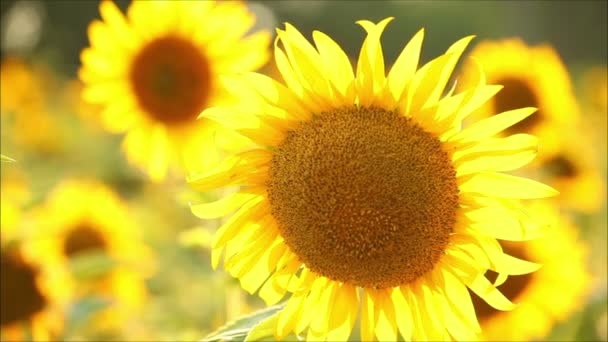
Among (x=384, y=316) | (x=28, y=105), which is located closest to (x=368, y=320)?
(x=384, y=316)

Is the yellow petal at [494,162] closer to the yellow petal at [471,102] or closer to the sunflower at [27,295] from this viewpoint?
the yellow petal at [471,102]

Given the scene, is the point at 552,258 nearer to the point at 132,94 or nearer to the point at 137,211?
the point at 132,94

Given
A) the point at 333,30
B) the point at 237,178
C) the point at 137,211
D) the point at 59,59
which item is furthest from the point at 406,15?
the point at 237,178

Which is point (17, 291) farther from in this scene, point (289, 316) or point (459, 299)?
point (459, 299)

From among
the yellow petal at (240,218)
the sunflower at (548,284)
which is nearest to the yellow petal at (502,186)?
the yellow petal at (240,218)

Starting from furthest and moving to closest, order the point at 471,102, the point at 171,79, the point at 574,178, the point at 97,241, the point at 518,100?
the point at 574,178 < the point at 518,100 < the point at 97,241 < the point at 171,79 < the point at 471,102

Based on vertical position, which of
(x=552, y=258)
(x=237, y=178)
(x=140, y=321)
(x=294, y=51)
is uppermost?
(x=294, y=51)

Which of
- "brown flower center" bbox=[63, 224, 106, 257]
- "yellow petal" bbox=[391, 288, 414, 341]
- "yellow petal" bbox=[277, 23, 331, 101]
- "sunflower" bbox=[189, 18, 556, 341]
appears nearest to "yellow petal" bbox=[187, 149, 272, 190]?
"sunflower" bbox=[189, 18, 556, 341]
